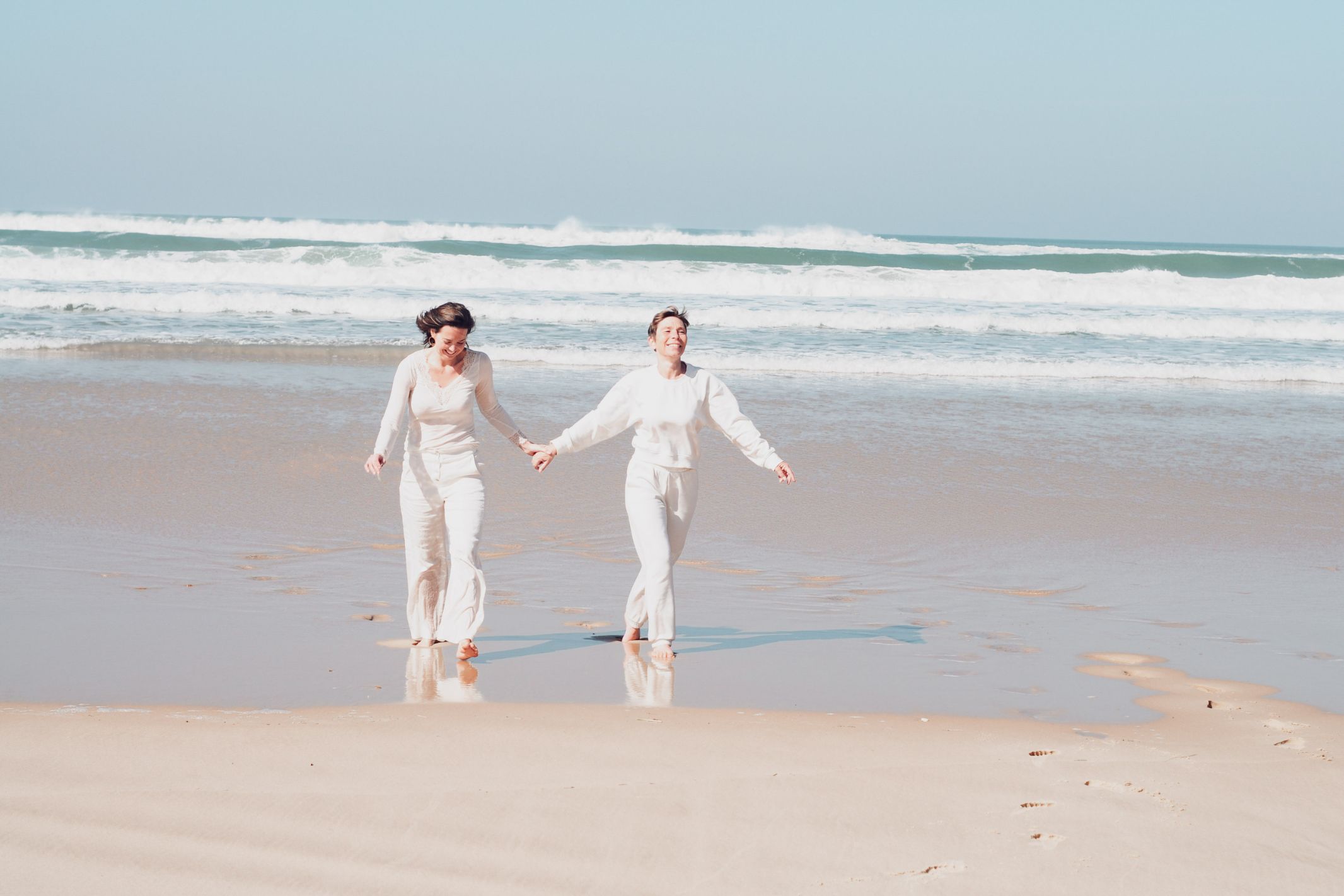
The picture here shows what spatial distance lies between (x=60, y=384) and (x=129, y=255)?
1715cm

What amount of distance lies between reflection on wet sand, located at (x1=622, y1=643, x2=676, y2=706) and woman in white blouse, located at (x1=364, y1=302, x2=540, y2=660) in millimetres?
709

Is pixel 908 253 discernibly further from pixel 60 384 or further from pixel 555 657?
pixel 555 657

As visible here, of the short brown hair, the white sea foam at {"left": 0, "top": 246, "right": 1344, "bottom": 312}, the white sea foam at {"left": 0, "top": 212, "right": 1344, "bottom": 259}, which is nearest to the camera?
the short brown hair

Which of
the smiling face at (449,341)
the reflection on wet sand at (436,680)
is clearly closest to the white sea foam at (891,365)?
the smiling face at (449,341)

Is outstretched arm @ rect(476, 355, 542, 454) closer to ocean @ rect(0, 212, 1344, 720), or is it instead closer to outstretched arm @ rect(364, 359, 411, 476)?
outstretched arm @ rect(364, 359, 411, 476)

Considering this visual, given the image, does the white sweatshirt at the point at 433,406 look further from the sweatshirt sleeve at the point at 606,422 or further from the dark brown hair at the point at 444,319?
the sweatshirt sleeve at the point at 606,422

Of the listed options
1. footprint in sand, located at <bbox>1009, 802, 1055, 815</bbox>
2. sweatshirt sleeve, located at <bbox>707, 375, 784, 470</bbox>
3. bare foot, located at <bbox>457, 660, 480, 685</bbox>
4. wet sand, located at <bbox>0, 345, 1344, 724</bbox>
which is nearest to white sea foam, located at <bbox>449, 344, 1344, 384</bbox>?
wet sand, located at <bbox>0, 345, 1344, 724</bbox>

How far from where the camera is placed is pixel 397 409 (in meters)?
4.86

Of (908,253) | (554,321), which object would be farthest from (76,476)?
(908,253)

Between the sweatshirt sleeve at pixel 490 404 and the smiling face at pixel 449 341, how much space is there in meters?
0.14

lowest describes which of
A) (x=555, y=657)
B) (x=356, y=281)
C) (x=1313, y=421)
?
(x=555, y=657)

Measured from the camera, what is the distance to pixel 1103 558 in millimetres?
6684

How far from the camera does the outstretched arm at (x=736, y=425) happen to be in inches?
202

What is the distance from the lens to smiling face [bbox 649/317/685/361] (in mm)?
4941
